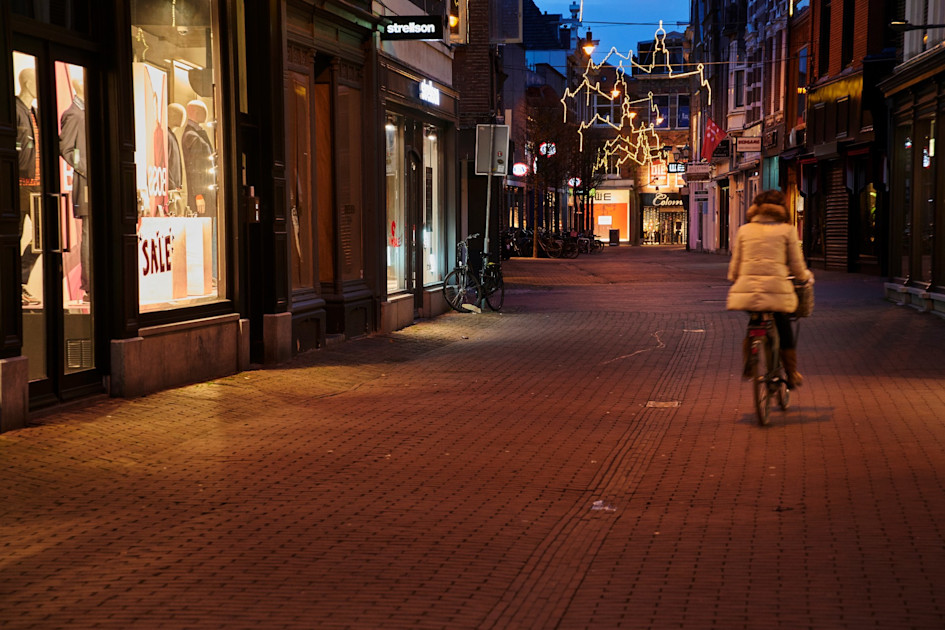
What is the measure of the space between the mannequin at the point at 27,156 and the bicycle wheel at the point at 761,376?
5.40m

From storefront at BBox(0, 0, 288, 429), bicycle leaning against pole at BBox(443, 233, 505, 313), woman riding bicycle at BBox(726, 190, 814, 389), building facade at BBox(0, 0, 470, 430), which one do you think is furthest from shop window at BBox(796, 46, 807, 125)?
woman riding bicycle at BBox(726, 190, 814, 389)

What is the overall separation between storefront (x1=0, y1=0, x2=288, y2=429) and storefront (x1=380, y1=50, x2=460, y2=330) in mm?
4193

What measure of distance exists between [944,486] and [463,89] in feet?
85.6

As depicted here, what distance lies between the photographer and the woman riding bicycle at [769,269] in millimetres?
9281

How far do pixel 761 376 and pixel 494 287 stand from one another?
11892 mm

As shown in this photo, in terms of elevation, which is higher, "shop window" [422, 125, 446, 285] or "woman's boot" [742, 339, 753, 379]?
"shop window" [422, 125, 446, 285]

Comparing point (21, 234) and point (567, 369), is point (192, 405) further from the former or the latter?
point (567, 369)

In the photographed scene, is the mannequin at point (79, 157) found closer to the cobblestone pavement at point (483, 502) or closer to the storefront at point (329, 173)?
the cobblestone pavement at point (483, 502)

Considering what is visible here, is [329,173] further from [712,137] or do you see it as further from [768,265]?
[712,137]

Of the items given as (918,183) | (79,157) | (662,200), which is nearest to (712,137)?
(918,183)

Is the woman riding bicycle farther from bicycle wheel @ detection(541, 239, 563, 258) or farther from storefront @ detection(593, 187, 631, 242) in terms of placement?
storefront @ detection(593, 187, 631, 242)

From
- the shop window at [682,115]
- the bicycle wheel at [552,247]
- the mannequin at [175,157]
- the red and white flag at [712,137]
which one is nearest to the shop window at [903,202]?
the mannequin at [175,157]

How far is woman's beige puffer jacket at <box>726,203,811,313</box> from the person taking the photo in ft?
30.5

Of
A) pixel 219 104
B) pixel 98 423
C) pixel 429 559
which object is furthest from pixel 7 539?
pixel 219 104
